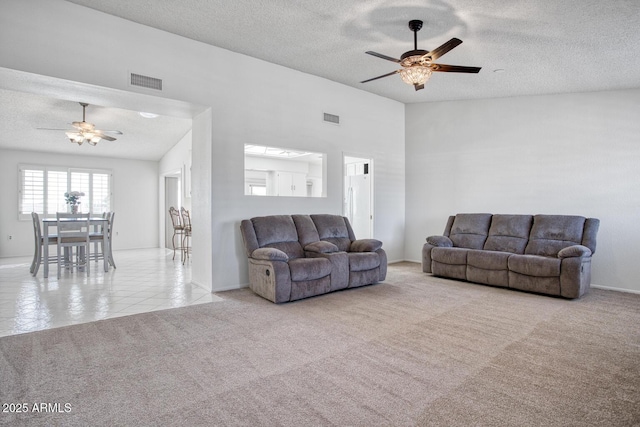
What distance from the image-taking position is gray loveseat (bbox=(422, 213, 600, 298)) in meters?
4.21

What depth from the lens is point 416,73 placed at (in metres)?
3.54

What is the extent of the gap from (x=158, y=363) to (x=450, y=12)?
3.97 metres

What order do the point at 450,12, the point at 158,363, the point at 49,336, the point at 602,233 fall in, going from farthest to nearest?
1. the point at 602,233
2. the point at 450,12
3. the point at 49,336
4. the point at 158,363

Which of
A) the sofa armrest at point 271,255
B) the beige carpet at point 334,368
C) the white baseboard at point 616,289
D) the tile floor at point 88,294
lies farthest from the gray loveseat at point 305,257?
the white baseboard at point 616,289

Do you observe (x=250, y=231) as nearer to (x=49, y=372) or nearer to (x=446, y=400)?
(x=49, y=372)

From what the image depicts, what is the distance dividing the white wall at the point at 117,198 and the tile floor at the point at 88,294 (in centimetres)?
183

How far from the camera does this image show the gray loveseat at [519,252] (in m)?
4.21

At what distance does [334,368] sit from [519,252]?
3.98 metres

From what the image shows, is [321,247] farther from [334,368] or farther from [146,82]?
[146,82]

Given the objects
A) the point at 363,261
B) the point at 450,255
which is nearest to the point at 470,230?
the point at 450,255

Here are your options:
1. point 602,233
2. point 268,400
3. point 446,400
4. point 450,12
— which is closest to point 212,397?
point 268,400

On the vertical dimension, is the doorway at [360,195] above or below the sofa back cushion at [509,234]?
above

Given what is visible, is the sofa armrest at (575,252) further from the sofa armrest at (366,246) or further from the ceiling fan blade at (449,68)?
the ceiling fan blade at (449,68)

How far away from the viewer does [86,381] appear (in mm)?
2156
